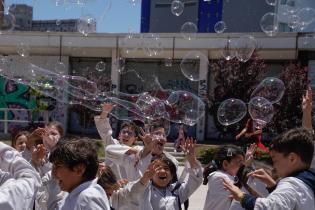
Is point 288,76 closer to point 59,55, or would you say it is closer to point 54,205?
point 59,55

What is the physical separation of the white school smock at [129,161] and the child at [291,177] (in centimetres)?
195

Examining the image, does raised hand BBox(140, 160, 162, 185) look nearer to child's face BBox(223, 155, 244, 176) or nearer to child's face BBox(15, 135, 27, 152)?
child's face BBox(223, 155, 244, 176)

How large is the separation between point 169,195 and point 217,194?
0.47 metres

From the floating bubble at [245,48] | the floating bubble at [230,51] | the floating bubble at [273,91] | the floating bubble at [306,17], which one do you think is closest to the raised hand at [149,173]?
the floating bubble at [273,91]

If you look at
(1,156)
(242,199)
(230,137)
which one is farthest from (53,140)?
(230,137)

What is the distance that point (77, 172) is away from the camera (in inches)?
117

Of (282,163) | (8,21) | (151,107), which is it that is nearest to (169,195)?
(282,163)

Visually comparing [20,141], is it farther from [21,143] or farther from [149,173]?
[149,173]

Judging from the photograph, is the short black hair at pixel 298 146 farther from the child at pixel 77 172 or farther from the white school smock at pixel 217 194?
the white school smock at pixel 217 194

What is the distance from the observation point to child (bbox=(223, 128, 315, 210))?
3.01m

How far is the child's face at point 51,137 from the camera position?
504cm

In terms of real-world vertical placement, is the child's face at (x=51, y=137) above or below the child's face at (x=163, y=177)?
above

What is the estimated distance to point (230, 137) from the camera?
913 inches

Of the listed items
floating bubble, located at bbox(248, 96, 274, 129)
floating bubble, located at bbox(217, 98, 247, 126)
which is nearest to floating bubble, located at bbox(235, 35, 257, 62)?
floating bubble, located at bbox(217, 98, 247, 126)
